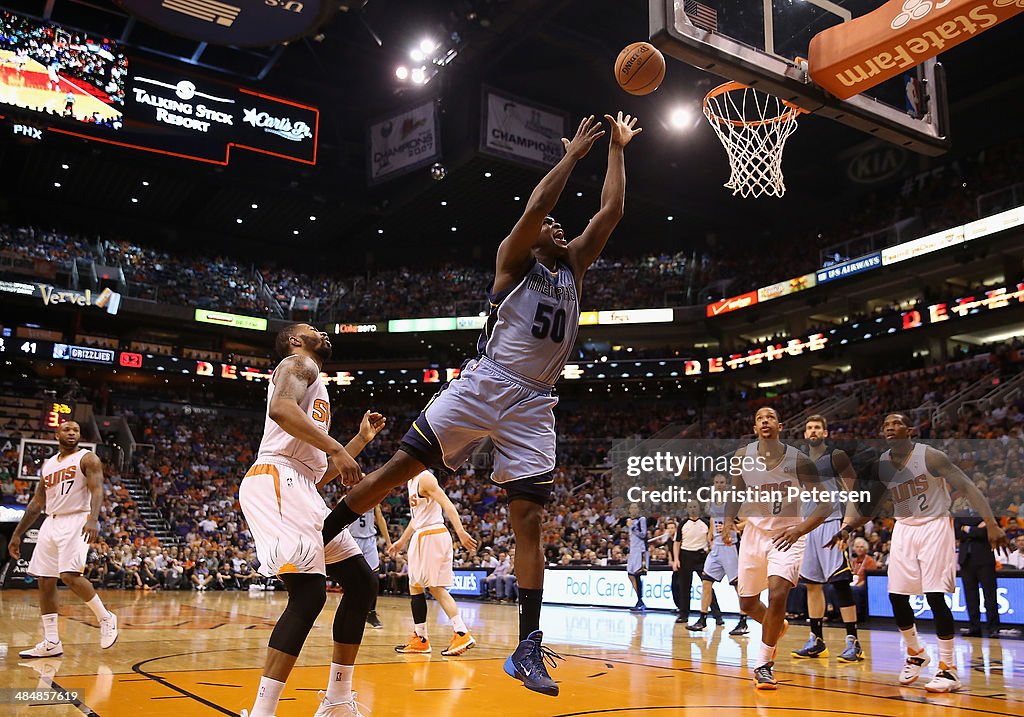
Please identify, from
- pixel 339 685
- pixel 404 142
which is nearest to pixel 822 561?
pixel 339 685

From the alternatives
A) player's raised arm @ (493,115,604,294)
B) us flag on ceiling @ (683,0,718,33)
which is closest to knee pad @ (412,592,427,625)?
player's raised arm @ (493,115,604,294)

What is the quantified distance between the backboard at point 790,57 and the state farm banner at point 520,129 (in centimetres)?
1864

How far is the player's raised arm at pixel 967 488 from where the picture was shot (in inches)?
266

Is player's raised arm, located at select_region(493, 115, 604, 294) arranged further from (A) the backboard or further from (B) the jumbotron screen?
(B) the jumbotron screen

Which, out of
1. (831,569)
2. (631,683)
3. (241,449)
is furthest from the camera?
(241,449)

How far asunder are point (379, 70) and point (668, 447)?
16586mm

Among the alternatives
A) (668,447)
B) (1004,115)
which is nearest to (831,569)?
(668,447)

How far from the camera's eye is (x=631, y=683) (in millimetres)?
6535

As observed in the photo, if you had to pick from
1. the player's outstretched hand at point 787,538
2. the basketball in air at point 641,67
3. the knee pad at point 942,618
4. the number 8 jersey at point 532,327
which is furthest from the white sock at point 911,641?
the basketball in air at point 641,67

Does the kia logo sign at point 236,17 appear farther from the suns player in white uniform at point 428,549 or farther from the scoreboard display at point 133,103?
the suns player in white uniform at point 428,549

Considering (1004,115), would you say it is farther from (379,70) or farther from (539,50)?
(379,70)

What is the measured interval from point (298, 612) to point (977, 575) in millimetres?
11016

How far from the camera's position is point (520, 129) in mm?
27453

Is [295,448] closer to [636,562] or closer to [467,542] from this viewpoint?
[467,542]
